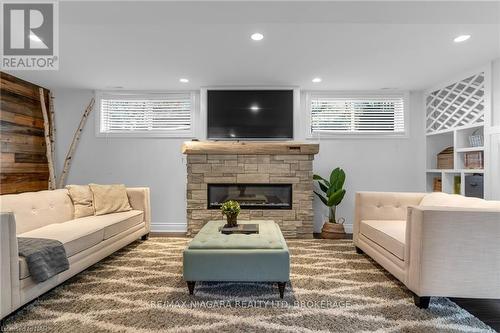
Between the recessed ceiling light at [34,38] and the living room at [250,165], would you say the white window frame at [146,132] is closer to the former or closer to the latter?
the living room at [250,165]

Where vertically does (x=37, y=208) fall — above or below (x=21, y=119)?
below

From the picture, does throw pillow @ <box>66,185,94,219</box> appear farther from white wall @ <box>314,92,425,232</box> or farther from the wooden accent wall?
white wall @ <box>314,92,425,232</box>

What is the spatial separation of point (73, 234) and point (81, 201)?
3.36 ft

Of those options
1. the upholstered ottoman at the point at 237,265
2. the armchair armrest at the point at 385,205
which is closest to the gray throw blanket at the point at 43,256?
the upholstered ottoman at the point at 237,265

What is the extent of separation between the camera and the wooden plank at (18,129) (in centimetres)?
362

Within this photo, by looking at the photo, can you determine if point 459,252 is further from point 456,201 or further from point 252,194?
point 252,194

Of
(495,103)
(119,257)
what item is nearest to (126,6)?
(119,257)

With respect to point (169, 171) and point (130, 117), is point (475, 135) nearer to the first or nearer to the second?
point (169, 171)

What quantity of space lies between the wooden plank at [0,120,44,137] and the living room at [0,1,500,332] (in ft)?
0.09

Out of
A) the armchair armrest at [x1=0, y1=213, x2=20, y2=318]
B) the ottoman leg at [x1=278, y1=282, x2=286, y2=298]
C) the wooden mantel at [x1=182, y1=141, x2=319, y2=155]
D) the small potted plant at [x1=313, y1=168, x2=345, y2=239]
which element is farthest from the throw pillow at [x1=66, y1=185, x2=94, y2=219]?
the small potted plant at [x1=313, y1=168, x2=345, y2=239]

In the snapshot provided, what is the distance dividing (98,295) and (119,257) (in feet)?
3.22

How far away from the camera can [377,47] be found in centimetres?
290

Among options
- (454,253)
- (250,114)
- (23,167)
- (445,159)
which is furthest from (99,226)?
(445,159)

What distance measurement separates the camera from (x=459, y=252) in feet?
6.35
